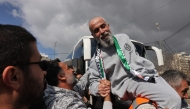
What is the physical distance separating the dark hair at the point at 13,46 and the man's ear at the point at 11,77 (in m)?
0.02

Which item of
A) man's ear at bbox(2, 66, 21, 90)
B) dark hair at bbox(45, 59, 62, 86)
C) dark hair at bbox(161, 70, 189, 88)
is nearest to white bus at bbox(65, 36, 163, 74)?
dark hair at bbox(45, 59, 62, 86)

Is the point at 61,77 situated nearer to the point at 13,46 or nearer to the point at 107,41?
the point at 107,41

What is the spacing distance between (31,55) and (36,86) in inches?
7.3

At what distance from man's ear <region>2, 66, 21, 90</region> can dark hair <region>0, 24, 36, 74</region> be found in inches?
1.0

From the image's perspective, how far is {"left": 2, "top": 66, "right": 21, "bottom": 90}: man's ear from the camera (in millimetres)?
1026

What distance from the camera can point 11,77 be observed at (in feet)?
3.44

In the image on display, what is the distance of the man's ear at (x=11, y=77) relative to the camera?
1026 millimetres

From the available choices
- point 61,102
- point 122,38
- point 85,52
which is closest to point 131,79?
point 122,38

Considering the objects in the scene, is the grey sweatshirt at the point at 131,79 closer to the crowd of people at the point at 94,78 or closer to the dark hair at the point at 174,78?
the crowd of people at the point at 94,78

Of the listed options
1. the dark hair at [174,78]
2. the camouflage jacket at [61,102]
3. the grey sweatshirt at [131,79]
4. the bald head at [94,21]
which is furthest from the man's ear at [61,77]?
the dark hair at [174,78]

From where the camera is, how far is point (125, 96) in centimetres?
211

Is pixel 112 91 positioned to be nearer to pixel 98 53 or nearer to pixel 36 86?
pixel 98 53

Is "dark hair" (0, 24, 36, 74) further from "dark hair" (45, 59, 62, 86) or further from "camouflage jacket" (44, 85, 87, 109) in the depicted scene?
"dark hair" (45, 59, 62, 86)

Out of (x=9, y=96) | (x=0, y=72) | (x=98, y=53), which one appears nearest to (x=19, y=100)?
(x=9, y=96)
